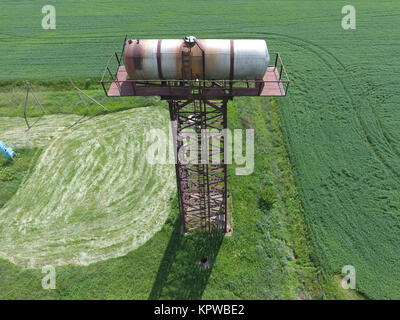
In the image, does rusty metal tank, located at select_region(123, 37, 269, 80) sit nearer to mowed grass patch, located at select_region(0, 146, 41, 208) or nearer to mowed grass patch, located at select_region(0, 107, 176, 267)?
mowed grass patch, located at select_region(0, 107, 176, 267)

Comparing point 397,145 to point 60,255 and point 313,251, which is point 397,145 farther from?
point 60,255

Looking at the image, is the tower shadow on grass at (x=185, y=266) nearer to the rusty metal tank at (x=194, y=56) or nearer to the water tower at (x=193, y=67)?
the water tower at (x=193, y=67)

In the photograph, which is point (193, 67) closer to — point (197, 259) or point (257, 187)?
point (197, 259)

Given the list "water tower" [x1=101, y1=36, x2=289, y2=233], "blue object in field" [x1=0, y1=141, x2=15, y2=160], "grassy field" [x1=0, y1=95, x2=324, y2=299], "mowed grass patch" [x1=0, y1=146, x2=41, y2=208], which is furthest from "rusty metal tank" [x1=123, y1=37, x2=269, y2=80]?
"blue object in field" [x1=0, y1=141, x2=15, y2=160]

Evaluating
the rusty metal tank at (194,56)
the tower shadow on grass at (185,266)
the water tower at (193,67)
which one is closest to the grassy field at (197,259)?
→ the tower shadow on grass at (185,266)

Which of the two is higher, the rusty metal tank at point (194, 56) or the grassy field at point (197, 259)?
the rusty metal tank at point (194, 56)

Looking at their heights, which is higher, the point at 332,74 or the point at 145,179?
the point at 332,74

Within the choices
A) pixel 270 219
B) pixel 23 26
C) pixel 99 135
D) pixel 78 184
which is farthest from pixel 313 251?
pixel 23 26
